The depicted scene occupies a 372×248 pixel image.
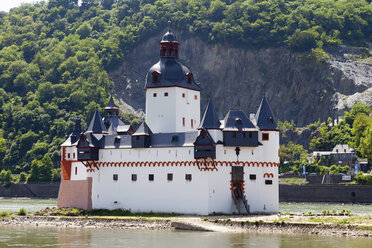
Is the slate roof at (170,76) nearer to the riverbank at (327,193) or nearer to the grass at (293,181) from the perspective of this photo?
the riverbank at (327,193)

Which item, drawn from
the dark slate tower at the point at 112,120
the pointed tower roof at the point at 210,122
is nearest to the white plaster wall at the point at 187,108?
the dark slate tower at the point at 112,120

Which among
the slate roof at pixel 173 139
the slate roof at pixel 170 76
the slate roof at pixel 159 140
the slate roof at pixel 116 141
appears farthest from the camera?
the slate roof at pixel 170 76

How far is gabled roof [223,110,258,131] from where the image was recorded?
8188 centimetres

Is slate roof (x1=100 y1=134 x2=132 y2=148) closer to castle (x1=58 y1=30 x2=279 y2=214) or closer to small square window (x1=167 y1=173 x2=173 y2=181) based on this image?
castle (x1=58 y1=30 x2=279 y2=214)

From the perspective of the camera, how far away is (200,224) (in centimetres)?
7325

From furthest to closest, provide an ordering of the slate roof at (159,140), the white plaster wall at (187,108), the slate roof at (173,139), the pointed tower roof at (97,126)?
the pointed tower roof at (97,126)
the white plaster wall at (187,108)
the slate roof at (159,140)
the slate roof at (173,139)

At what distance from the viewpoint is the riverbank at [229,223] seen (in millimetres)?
67906

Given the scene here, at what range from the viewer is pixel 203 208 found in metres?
80.9

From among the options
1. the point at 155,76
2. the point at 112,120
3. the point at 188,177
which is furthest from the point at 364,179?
the point at 188,177

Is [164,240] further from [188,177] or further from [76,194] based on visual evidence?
[76,194]

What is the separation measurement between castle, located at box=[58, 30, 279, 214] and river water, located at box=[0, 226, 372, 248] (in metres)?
10.8

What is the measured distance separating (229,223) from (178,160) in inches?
492

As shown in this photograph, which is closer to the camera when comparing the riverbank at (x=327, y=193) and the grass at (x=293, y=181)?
the riverbank at (x=327, y=193)

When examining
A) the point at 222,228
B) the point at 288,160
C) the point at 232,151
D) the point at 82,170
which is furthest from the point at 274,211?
the point at 288,160
